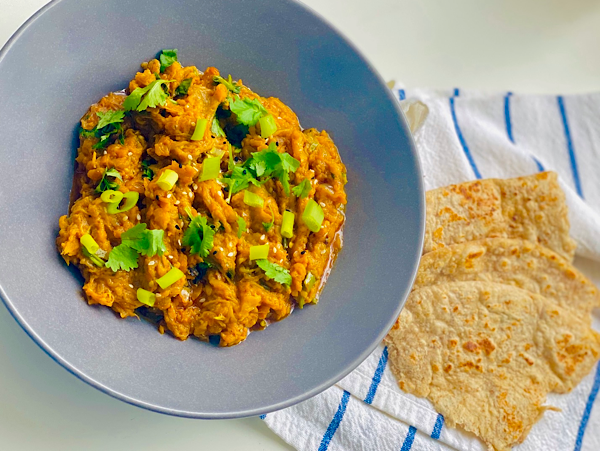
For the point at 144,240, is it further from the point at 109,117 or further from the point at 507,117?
the point at 507,117

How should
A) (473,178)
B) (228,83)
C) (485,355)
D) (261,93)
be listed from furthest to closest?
(473,178) → (485,355) → (261,93) → (228,83)

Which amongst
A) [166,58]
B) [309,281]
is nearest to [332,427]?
[309,281]

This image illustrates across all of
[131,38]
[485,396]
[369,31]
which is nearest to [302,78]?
[131,38]

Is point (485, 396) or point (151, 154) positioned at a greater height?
point (151, 154)

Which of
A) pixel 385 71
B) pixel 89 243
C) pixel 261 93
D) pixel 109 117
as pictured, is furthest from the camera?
pixel 385 71

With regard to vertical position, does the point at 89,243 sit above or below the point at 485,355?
below

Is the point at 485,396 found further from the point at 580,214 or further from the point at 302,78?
the point at 302,78
